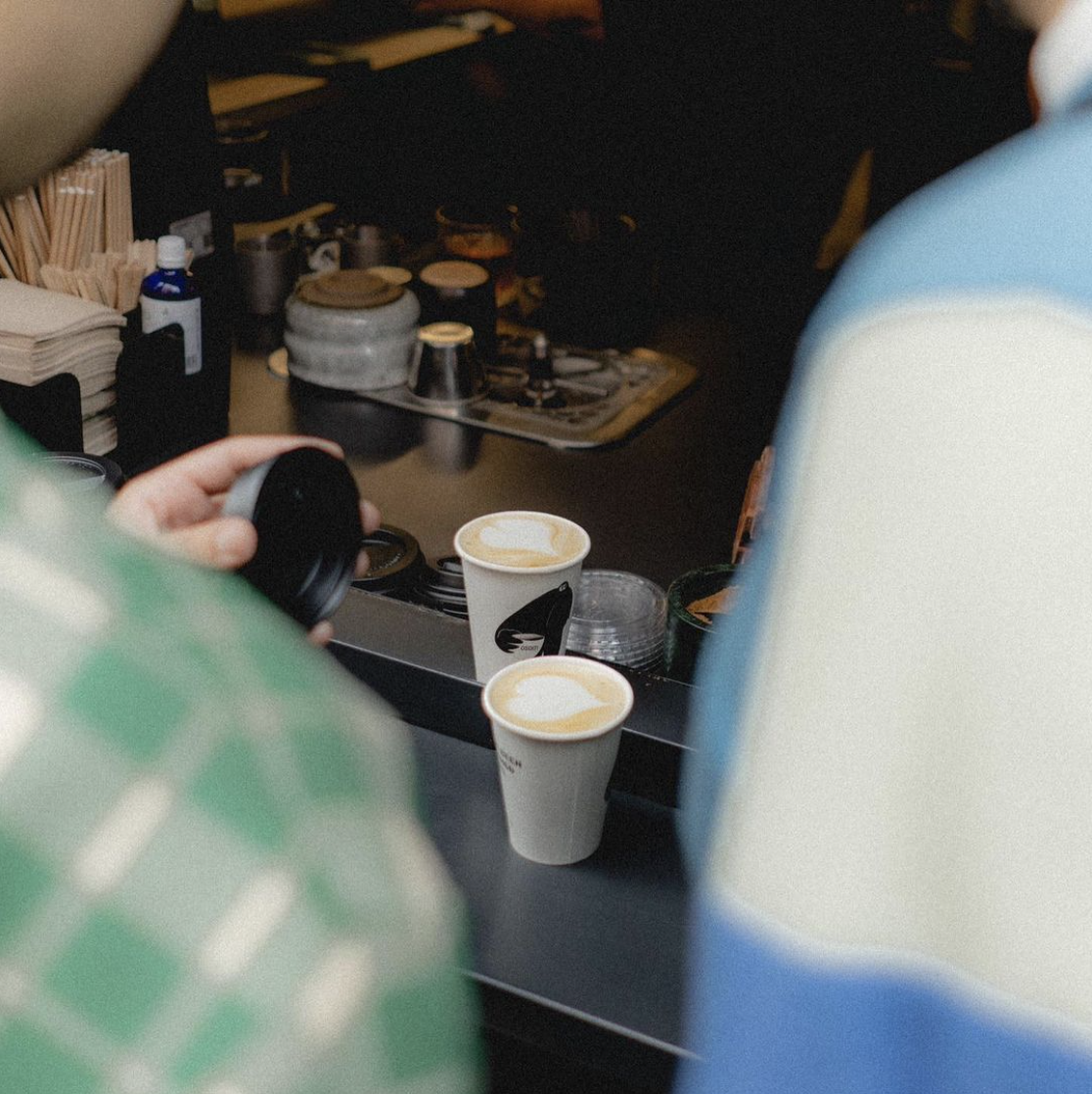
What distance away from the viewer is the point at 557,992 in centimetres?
117

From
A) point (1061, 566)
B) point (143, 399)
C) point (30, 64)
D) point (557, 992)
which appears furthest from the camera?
point (143, 399)

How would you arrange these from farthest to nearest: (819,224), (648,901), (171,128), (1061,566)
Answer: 1. (819,224)
2. (171,128)
3. (648,901)
4. (1061,566)

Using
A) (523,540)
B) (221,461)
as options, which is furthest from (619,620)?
(221,461)

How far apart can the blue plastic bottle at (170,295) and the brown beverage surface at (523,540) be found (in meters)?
0.96

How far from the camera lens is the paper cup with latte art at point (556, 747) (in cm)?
122

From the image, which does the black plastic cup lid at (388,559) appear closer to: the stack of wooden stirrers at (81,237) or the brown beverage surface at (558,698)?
the brown beverage surface at (558,698)

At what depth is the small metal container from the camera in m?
2.49

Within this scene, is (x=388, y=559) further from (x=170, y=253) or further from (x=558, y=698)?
(x=170, y=253)

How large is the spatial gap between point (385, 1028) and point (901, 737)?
34 cm

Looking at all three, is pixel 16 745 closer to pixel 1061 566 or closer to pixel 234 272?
pixel 1061 566

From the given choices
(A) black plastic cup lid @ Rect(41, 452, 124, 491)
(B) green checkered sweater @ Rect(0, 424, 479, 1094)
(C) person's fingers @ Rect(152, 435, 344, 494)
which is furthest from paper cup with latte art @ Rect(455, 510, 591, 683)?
(B) green checkered sweater @ Rect(0, 424, 479, 1094)

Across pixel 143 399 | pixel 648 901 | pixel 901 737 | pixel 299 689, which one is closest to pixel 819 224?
pixel 143 399

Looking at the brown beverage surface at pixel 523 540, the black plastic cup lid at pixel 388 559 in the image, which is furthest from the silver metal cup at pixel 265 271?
the brown beverage surface at pixel 523 540

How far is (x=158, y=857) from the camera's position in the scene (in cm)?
36
